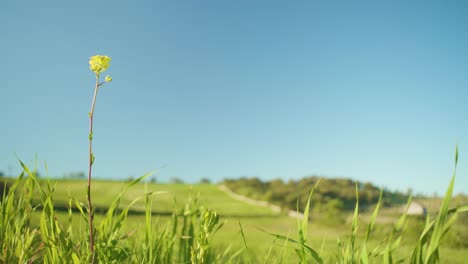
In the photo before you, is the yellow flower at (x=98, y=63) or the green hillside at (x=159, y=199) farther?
the green hillside at (x=159, y=199)

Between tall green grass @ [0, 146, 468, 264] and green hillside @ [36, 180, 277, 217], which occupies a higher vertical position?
tall green grass @ [0, 146, 468, 264]

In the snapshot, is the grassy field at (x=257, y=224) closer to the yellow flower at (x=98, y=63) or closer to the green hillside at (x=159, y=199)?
the green hillside at (x=159, y=199)

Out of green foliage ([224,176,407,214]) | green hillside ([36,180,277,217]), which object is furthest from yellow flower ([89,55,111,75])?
green hillside ([36,180,277,217])

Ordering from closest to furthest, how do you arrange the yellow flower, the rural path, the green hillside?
the yellow flower
the rural path
the green hillside

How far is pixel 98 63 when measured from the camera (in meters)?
1.24

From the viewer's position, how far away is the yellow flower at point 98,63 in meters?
1.23

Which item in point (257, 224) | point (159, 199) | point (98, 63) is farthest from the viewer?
point (159, 199)

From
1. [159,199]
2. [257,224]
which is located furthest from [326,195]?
[159,199]

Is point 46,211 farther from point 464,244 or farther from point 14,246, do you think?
point 464,244

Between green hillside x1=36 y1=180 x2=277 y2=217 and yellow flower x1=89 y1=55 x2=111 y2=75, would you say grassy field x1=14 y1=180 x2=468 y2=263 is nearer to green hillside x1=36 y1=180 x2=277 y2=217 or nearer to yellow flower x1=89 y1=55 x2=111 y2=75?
green hillside x1=36 y1=180 x2=277 y2=217

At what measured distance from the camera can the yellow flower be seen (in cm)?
123

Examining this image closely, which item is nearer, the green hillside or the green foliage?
the green foliage

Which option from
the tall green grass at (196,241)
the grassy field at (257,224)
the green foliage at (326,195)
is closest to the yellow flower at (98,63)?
the tall green grass at (196,241)

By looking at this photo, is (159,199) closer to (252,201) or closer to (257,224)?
(252,201)
